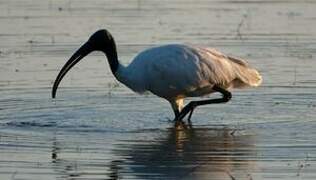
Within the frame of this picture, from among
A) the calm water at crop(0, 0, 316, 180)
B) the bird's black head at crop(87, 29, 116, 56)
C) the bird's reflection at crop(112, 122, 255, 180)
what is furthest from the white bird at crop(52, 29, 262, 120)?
the bird's reflection at crop(112, 122, 255, 180)

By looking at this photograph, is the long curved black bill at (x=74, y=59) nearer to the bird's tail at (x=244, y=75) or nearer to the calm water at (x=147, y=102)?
the calm water at (x=147, y=102)

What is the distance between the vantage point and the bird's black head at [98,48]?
15.5 metres

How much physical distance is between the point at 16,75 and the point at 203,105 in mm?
3039

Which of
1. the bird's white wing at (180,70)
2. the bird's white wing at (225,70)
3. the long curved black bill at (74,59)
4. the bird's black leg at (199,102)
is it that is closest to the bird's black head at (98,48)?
the long curved black bill at (74,59)

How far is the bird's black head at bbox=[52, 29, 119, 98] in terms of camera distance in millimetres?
15469

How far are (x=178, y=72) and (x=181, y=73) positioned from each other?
1.6 inches

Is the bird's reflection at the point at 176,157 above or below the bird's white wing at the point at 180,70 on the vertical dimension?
below

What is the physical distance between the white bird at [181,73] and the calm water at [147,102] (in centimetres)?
38

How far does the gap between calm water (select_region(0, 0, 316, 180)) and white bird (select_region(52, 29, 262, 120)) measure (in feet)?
1.24

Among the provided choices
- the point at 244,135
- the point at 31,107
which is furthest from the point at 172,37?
the point at 244,135

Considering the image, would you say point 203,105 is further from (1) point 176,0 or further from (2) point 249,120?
(1) point 176,0

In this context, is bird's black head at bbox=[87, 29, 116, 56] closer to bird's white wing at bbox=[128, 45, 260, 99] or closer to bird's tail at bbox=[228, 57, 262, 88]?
bird's white wing at bbox=[128, 45, 260, 99]

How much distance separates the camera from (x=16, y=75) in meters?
17.9

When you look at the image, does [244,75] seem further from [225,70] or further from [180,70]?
[180,70]
